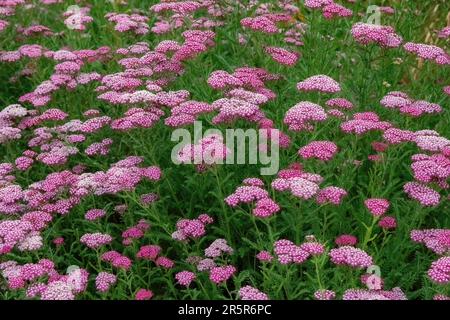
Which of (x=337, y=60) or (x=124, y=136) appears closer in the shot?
(x=124, y=136)

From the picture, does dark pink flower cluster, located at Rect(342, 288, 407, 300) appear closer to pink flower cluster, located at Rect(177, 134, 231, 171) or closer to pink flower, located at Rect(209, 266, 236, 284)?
pink flower, located at Rect(209, 266, 236, 284)

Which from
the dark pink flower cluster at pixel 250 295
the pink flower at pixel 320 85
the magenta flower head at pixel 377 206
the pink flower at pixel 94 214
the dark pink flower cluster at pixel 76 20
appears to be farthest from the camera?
the dark pink flower cluster at pixel 76 20

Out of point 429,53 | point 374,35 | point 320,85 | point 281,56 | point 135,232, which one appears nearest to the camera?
point 135,232

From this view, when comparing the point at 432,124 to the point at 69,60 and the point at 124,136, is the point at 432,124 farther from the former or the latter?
the point at 69,60

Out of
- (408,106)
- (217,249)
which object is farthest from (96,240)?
(408,106)

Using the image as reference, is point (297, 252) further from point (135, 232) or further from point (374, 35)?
point (374, 35)

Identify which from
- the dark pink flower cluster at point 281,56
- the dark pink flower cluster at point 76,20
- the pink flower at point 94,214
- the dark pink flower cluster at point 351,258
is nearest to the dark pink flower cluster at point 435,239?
the dark pink flower cluster at point 351,258

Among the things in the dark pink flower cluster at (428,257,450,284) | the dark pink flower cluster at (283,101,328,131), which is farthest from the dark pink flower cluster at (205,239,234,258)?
the dark pink flower cluster at (428,257,450,284)

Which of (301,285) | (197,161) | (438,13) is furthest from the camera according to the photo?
(438,13)

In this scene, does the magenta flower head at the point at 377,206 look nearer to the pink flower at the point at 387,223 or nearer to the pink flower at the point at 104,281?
the pink flower at the point at 387,223

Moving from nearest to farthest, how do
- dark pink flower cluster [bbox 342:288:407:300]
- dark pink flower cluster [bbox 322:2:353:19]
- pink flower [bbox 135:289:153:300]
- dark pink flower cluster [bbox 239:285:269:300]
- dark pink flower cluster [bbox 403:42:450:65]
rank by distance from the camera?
dark pink flower cluster [bbox 342:288:407:300] → dark pink flower cluster [bbox 239:285:269:300] → pink flower [bbox 135:289:153:300] → dark pink flower cluster [bbox 403:42:450:65] → dark pink flower cluster [bbox 322:2:353:19]

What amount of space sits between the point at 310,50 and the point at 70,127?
2259mm

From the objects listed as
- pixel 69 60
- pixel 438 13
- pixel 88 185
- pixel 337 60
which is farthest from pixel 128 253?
pixel 438 13

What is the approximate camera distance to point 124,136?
5141 mm
